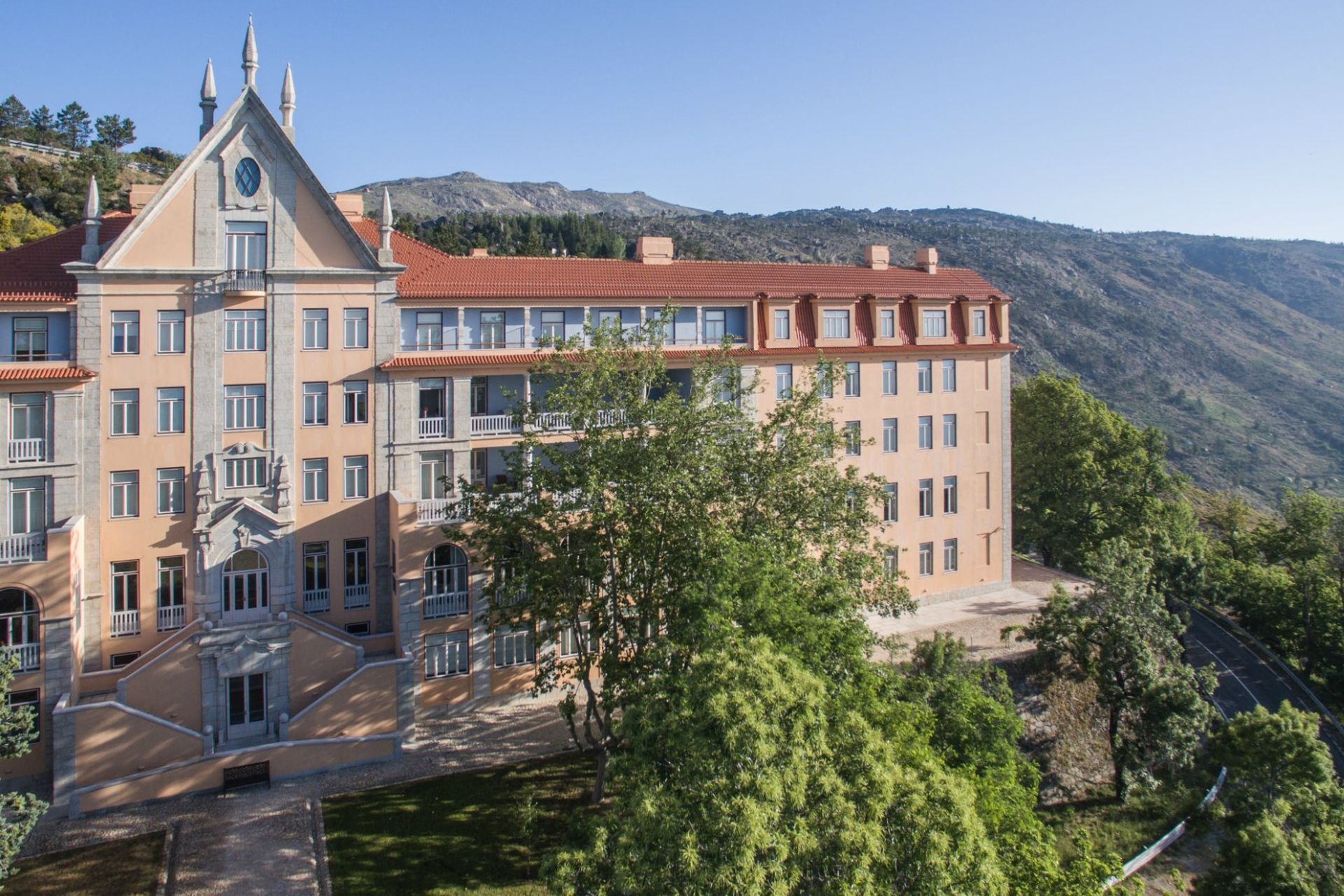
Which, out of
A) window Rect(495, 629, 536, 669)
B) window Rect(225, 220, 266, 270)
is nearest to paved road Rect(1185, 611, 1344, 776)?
window Rect(495, 629, 536, 669)

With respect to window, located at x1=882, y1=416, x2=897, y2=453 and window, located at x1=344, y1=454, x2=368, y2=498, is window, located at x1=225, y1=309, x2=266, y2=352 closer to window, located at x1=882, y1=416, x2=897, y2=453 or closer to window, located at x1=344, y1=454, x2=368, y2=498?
window, located at x1=344, y1=454, x2=368, y2=498

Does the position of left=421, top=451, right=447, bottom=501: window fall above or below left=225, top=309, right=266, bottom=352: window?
below

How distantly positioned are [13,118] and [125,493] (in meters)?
103

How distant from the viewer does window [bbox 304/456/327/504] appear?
3331 cm

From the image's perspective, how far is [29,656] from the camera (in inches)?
1133

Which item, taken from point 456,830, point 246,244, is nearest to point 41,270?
point 246,244

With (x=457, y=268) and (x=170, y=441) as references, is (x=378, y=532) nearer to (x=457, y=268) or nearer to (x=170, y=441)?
(x=170, y=441)

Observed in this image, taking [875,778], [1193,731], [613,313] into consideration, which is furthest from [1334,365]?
[875,778]

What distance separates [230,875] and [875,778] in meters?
18.9

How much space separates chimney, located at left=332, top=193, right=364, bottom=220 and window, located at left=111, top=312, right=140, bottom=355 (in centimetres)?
1208

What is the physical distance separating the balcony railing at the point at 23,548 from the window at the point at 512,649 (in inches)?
604

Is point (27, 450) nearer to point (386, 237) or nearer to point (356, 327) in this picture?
point (356, 327)

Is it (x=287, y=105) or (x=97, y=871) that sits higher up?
(x=287, y=105)

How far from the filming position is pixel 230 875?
2462cm
